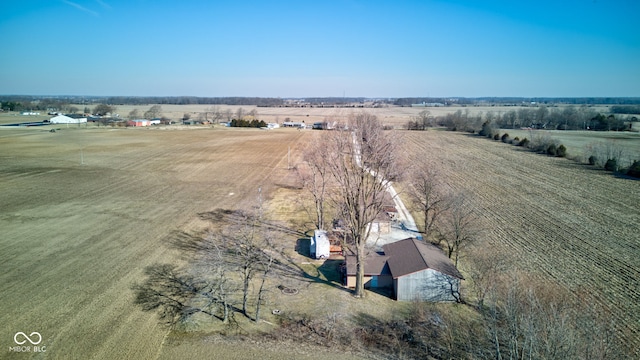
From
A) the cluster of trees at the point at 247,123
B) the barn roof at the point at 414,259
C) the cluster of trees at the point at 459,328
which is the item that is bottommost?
the cluster of trees at the point at 459,328

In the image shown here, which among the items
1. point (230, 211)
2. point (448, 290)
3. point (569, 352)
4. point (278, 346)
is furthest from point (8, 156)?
point (569, 352)

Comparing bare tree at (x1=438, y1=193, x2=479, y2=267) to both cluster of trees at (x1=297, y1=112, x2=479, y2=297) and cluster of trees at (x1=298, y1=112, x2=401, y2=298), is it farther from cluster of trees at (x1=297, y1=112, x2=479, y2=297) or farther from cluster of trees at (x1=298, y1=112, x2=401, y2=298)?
cluster of trees at (x1=298, y1=112, x2=401, y2=298)

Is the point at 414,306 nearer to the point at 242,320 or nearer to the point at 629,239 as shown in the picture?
the point at 242,320

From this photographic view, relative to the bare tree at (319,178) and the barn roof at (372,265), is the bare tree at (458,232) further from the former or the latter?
the bare tree at (319,178)

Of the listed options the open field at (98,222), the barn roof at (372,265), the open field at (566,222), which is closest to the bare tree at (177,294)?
the open field at (98,222)

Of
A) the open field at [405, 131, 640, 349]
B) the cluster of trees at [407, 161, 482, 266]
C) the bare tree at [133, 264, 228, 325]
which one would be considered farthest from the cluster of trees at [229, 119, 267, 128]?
the bare tree at [133, 264, 228, 325]

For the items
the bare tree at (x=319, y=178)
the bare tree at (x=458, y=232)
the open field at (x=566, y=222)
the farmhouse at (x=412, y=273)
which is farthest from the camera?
the bare tree at (x=319, y=178)
